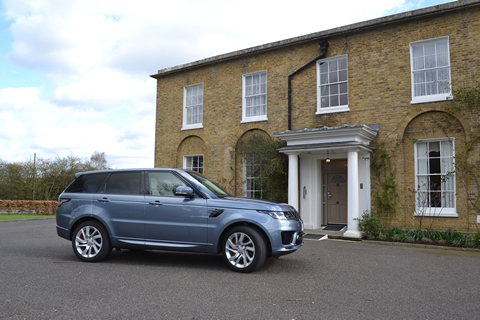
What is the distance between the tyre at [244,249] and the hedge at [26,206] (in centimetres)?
2126

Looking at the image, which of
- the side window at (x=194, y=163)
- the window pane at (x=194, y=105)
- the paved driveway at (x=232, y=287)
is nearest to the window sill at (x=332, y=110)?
the window pane at (x=194, y=105)

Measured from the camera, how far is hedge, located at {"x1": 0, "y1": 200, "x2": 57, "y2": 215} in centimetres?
→ 2392

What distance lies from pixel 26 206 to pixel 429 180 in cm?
2319

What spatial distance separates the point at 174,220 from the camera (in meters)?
6.60

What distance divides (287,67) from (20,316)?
39.8 feet

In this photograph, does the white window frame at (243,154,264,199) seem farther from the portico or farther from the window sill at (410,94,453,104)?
the window sill at (410,94,453,104)

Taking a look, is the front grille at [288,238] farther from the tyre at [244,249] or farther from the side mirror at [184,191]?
the side mirror at [184,191]

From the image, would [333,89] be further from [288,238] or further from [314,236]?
[288,238]

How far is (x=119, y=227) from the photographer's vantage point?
272 inches

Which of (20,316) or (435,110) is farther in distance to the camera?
(435,110)

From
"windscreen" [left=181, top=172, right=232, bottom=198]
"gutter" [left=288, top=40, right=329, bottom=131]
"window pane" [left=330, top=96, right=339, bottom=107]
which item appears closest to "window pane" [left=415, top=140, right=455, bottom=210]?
"window pane" [left=330, top=96, right=339, bottom=107]

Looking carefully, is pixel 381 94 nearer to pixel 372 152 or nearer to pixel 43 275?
pixel 372 152

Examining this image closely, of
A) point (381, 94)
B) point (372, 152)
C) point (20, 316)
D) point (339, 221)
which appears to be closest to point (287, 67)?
point (381, 94)

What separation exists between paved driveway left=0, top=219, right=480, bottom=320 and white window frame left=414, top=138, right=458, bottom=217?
313cm
